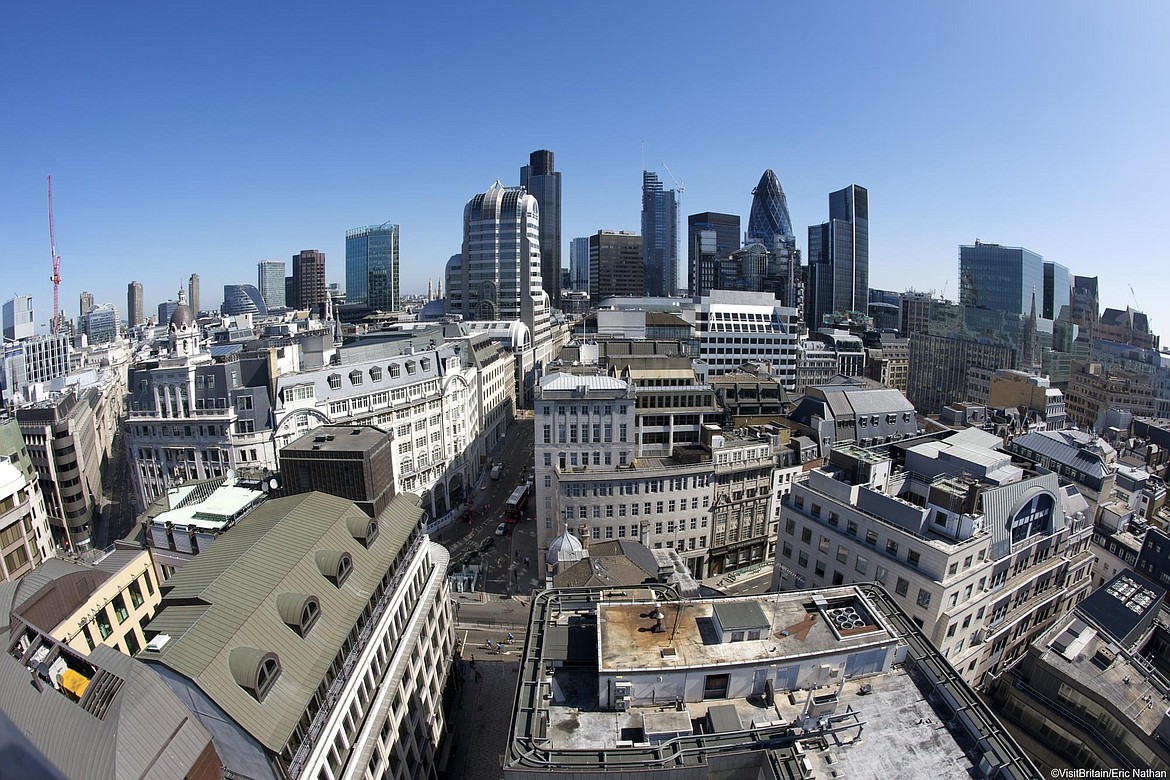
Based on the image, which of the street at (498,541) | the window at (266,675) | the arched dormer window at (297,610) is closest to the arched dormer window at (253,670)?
the window at (266,675)

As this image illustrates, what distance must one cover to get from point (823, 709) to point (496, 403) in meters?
118

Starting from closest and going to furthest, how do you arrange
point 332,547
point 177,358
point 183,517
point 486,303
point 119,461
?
point 332,547 < point 183,517 < point 177,358 < point 119,461 < point 486,303

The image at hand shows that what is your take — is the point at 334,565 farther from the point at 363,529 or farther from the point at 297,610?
the point at 363,529

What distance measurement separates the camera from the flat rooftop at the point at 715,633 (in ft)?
103

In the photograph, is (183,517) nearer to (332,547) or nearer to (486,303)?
(332,547)

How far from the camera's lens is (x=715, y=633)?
3306 cm

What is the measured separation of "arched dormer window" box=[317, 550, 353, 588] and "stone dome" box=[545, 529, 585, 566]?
1026 inches

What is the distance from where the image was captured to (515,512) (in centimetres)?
9875

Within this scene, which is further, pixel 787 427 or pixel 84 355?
pixel 84 355

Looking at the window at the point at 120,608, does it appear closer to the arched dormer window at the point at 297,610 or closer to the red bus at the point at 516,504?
the arched dormer window at the point at 297,610

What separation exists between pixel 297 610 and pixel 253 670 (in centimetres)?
520

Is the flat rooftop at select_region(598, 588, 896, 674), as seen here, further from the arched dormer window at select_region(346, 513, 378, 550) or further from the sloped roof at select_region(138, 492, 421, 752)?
the arched dormer window at select_region(346, 513, 378, 550)

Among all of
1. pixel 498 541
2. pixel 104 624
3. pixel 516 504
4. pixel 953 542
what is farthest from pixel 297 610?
pixel 516 504

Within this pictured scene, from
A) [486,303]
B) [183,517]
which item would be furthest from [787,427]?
[486,303]
